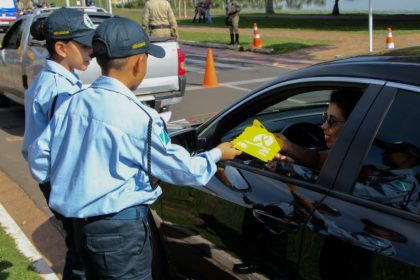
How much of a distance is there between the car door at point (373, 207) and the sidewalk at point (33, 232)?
2.44 meters

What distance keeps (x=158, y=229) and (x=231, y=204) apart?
2.57 feet

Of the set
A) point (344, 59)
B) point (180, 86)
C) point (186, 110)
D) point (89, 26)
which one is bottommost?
point (186, 110)

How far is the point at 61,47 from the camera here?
9.45 ft

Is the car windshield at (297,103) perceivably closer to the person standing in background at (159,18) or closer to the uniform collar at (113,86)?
the uniform collar at (113,86)

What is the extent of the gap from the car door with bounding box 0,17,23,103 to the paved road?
55 centimetres

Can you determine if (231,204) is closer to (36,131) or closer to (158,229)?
(158,229)

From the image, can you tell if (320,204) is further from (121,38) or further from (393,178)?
(121,38)

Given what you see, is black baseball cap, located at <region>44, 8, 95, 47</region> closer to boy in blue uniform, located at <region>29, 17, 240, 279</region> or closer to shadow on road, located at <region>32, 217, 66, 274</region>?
boy in blue uniform, located at <region>29, 17, 240, 279</region>

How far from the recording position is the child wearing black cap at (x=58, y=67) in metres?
2.80

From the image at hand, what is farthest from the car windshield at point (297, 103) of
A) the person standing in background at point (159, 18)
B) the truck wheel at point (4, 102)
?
the person standing in background at point (159, 18)

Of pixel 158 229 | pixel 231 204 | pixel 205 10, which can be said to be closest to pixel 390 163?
pixel 231 204

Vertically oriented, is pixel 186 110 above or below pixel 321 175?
below

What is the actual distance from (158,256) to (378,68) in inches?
68.9

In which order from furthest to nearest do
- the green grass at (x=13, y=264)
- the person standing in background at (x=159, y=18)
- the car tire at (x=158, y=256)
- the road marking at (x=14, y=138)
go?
the person standing in background at (x=159, y=18) → the road marking at (x=14, y=138) → the green grass at (x=13, y=264) → the car tire at (x=158, y=256)
